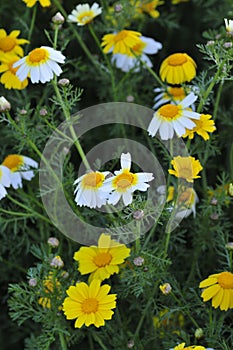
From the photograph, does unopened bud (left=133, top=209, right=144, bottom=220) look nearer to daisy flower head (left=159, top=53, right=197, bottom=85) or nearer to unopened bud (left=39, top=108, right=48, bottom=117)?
unopened bud (left=39, top=108, right=48, bottom=117)

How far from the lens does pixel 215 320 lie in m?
1.50

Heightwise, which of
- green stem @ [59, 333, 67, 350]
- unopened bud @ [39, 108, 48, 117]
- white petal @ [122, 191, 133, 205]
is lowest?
green stem @ [59, 333, 67, 350]

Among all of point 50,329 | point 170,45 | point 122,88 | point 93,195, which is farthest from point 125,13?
point 50,329

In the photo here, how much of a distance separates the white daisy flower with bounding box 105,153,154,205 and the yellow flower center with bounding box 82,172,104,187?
45 mm

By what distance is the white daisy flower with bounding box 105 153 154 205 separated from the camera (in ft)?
4.27

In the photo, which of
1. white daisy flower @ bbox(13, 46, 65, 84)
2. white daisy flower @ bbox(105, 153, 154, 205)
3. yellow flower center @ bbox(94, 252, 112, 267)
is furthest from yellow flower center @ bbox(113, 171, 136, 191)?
white daisy flower @ bbox(13, 46, 65, 84)

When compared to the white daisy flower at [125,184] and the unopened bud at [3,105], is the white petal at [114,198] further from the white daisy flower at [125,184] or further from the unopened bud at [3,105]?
the unopened bud at [3,105]

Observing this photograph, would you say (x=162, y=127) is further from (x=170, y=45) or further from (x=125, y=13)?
(x=170, y=45)

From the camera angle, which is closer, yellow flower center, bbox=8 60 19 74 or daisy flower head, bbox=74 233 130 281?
daisy flower head, bbox=74 233 130 281

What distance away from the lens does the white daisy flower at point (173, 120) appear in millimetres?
1475

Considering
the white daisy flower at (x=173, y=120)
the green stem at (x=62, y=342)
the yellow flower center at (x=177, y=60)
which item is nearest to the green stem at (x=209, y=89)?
the white daisy flower at (x=173, y=120)

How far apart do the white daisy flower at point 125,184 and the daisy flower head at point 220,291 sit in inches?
10.7

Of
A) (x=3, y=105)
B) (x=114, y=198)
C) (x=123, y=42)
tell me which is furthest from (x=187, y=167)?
(x=123, y=42)

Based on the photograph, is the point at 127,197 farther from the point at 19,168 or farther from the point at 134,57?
the point at 134,57
